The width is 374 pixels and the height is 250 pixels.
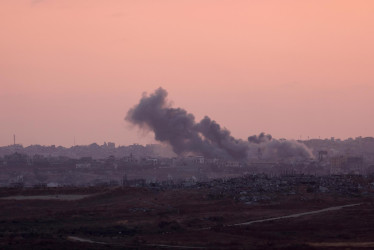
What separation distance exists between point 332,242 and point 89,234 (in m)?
14.2

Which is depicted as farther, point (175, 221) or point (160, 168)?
point (160, 168)

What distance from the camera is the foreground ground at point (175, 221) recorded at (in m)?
39.2

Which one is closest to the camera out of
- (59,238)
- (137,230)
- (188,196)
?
(59,238)

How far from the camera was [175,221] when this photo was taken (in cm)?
4866

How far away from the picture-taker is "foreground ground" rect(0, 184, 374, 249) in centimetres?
3919

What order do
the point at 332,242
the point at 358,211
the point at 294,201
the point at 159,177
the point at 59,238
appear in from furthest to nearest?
the point at 159,177
the point at 294,201
the point at 358,211
the point at 59,238
the point at 332,242

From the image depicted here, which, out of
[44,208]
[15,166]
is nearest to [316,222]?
[44,208]

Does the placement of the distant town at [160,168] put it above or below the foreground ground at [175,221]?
above

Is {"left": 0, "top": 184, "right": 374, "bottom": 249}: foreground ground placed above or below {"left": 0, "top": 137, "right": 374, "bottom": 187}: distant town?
below

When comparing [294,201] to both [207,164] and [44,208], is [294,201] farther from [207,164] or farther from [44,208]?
[207,164]

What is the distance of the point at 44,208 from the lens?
200ft

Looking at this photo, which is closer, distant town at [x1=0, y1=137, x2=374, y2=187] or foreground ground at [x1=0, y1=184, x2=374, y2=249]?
foreground ground at [x1=0, y1=184, x2=374, y2=249]

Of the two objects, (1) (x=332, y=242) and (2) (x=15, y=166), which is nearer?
(1) (x=332, y=242)

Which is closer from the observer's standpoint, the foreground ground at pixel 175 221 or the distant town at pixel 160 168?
the foreground ground at pixel 175 221
